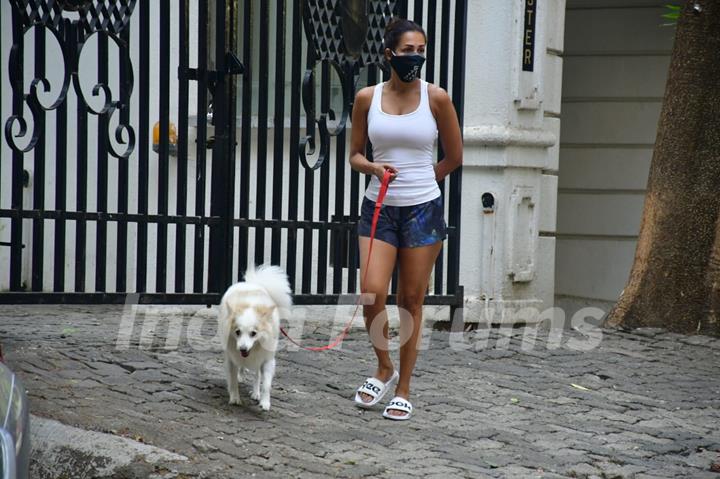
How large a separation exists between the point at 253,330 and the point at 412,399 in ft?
4.26

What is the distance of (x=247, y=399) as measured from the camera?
6.94m

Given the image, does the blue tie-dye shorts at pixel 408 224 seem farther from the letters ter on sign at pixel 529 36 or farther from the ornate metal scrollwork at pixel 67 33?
the letters ter on sign at pixel 529 36

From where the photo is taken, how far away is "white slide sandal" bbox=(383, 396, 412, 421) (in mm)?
6730

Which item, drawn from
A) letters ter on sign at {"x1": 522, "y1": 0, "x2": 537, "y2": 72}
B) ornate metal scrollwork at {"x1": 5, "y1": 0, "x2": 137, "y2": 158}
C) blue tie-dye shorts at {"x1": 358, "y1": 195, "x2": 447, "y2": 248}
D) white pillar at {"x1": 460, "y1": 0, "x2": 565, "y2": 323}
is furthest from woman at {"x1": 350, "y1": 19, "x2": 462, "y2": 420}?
letters ter on sign at {"x1": 522, "y1": 0, "x2": 537, "y2": 72}

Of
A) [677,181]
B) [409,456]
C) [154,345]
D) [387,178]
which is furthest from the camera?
[677,181]

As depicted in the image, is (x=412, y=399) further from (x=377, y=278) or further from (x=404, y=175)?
(x=404, y=175)

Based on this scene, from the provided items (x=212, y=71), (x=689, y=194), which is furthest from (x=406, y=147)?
(x=689, y=194)

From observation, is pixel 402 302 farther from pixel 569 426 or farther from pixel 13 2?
pixel 13 2

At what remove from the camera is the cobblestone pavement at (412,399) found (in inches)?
233

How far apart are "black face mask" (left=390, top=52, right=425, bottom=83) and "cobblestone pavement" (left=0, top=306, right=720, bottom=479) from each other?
1928 millimetres

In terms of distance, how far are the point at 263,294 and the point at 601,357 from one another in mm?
3305

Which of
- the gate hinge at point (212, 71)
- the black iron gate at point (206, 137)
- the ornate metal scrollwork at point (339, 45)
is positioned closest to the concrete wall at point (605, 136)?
the black iron gate at point (206, 137)

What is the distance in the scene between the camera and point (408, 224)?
22.1 ft

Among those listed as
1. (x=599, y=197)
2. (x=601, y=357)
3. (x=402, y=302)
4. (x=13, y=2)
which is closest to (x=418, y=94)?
(x=402, y=302)
